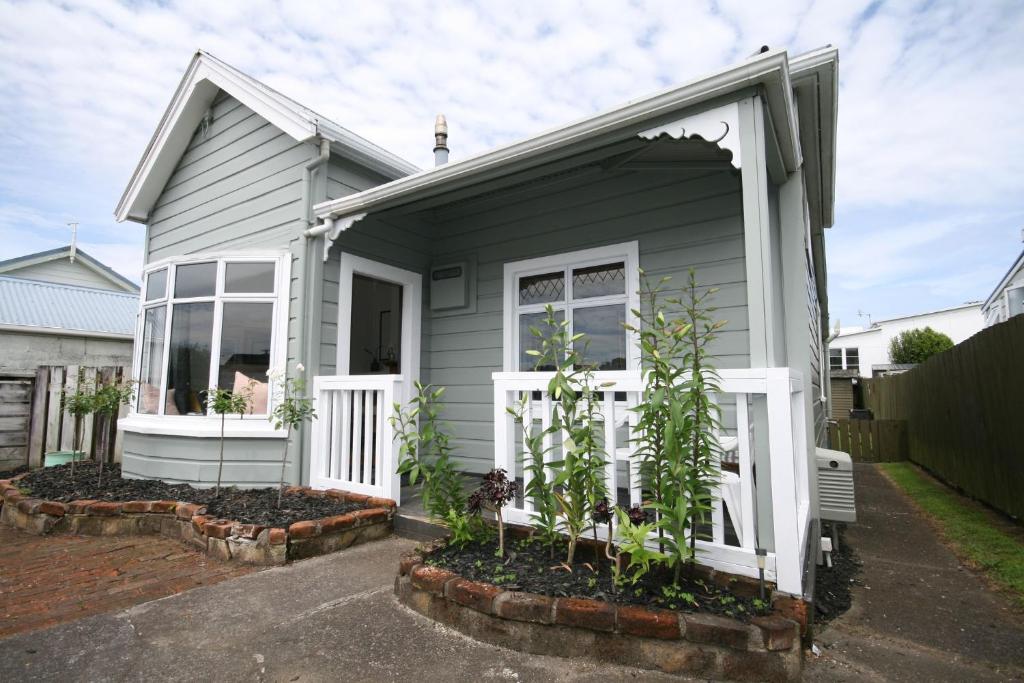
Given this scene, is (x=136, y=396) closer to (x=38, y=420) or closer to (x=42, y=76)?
(x=38, y=420)

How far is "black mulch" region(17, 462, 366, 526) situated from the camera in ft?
11.5

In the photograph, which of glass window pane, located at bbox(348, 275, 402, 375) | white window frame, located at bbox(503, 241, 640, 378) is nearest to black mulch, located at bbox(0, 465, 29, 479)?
glass window pane, located at bbox(348, 275, 402, 375)

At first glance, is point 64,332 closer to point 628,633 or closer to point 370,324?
point 370,324

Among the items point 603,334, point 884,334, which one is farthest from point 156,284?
point 884,334

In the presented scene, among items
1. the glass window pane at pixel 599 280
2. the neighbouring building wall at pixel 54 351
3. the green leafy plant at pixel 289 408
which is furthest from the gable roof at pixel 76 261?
the glass window pane at pixel 599 280

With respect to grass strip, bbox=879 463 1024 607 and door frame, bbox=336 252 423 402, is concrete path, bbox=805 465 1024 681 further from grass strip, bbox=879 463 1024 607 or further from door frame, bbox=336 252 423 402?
door frame, bbox=336 252 423 402

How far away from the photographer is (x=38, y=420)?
6098 millimetres

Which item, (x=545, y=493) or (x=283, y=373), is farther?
(x=283, y=373)

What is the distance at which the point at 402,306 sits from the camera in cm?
532

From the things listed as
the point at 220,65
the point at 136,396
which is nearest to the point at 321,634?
the point at 136,396

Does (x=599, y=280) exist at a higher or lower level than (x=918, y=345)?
lower

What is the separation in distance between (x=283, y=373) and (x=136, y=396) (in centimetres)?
229

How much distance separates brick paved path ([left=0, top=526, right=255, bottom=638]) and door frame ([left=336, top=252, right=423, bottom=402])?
72.9 inches

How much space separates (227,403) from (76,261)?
559 inches
